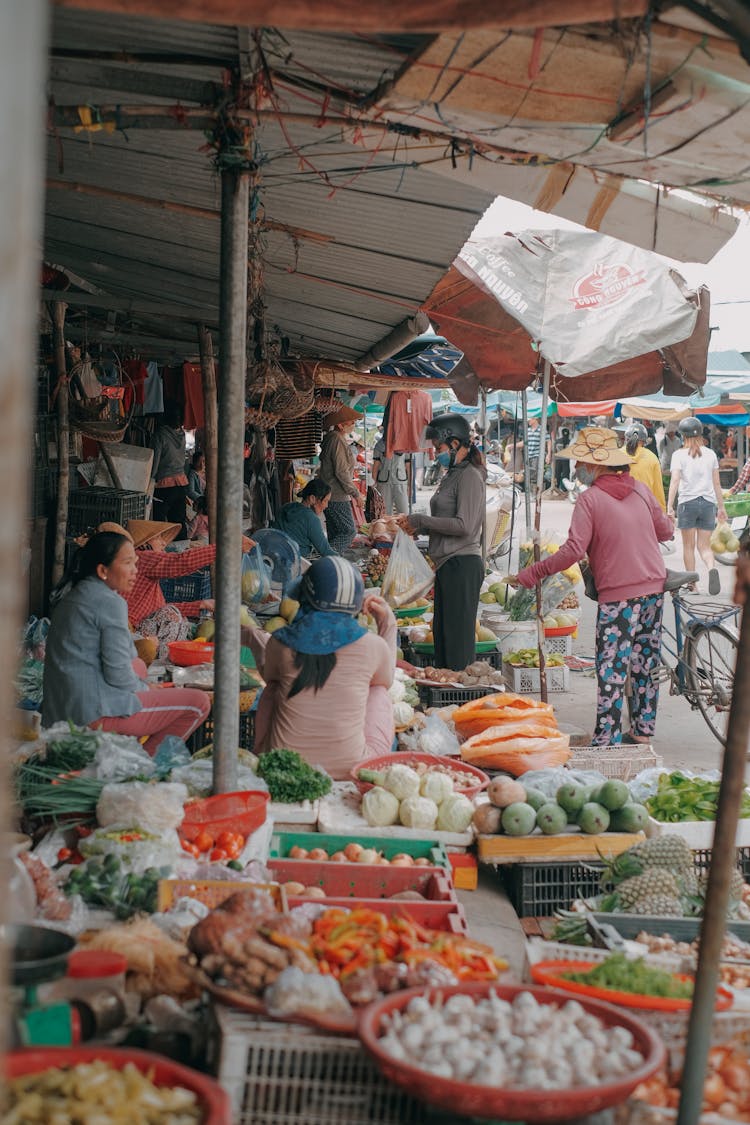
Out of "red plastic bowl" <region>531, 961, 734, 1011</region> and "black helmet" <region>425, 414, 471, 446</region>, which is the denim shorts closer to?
"black helmet" <region>425, 414, 471, 446</region>

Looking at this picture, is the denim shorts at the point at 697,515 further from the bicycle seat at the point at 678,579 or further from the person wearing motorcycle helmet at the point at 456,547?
the person wearing motorcycle helmet at the point at 456,547

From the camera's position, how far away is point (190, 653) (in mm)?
6988

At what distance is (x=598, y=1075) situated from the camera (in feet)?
8.30

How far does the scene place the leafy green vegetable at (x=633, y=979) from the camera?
10.5 feet

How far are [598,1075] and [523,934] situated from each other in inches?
78.1

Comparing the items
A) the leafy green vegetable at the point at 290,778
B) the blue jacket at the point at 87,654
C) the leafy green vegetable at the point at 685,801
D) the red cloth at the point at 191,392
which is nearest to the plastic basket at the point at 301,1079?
the leafy green vegetable at the point at 290,778

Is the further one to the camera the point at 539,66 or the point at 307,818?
the point at 307,818

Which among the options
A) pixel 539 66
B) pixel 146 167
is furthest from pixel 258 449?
pixel 539 66

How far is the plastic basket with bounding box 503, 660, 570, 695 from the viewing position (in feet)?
30.1

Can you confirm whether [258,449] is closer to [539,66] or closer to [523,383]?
[523,383]

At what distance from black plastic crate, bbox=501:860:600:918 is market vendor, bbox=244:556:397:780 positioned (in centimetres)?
105

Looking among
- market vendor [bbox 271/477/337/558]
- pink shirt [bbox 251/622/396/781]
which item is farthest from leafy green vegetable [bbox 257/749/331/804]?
market vendor [bbox 271/477/337/558]

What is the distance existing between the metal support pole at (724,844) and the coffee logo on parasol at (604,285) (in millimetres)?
6292

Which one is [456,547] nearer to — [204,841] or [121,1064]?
[204,841]
